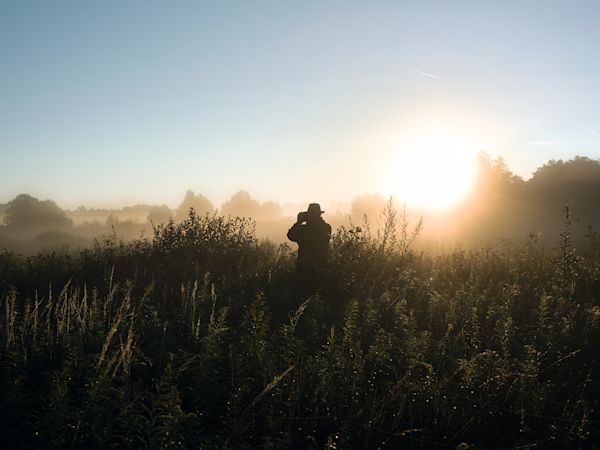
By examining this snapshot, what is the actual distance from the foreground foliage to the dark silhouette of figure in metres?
0.37

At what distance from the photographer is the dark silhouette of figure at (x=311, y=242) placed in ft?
32.8

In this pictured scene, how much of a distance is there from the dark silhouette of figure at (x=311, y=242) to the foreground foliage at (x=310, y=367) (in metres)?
0.37

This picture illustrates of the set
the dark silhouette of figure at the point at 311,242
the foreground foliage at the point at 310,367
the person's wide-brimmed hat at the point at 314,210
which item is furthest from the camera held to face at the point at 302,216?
the foreground foliage at the point at 310,367

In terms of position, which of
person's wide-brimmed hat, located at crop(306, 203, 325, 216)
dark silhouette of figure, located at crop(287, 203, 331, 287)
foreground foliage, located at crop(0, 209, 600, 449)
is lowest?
foreground foliage, located at crop(0, 209, 600, 449)

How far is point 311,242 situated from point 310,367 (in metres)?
5.42

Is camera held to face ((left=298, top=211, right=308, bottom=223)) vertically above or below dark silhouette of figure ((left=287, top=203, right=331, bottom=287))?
above

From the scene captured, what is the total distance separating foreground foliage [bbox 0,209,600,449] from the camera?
3992 mm

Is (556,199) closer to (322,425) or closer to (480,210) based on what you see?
(480,210)

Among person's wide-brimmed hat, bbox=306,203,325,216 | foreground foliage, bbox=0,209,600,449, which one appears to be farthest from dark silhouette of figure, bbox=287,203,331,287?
foreground foliage, bbox=0,209,600,449

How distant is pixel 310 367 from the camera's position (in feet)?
16.2

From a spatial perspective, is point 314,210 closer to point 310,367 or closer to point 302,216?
point 302,216

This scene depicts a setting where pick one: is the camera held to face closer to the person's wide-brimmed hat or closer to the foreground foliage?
the person's wide-brimmed hat

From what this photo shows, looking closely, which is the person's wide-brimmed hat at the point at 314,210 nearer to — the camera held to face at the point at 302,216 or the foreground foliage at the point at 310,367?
the camera held to face at the point at 302,216

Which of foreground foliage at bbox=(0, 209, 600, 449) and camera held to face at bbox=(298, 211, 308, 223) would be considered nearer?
foreground foliage at bbox=(0, 209, 600, 449)
